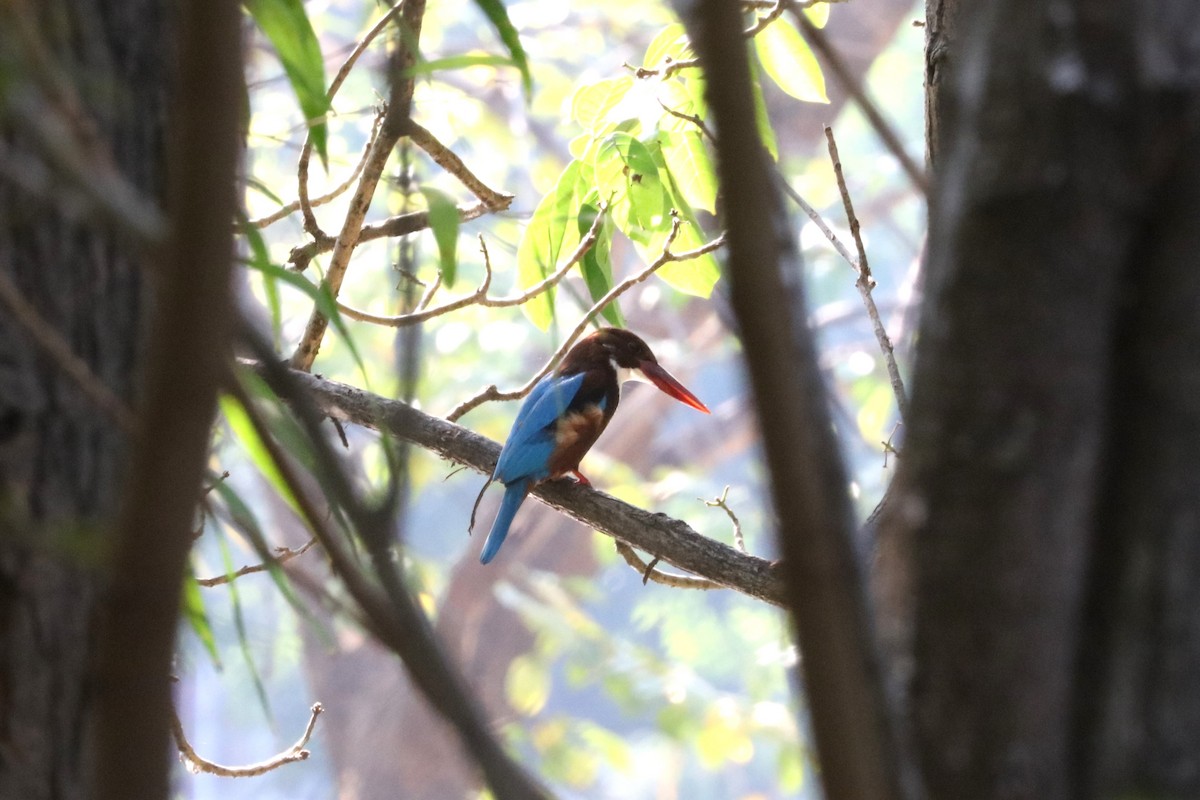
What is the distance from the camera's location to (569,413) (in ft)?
8.76

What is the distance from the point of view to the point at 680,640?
959 cm

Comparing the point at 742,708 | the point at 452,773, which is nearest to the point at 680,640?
the point at 452,773

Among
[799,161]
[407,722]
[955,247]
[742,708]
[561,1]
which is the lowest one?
[955,247]

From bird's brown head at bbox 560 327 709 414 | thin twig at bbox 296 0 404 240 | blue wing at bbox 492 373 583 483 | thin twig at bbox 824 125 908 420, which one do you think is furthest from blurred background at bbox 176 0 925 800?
thin twig at bbox 824 125 908 420

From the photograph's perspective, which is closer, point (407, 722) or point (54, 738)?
point (54, 738)

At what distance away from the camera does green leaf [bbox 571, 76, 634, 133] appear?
177 centimetres

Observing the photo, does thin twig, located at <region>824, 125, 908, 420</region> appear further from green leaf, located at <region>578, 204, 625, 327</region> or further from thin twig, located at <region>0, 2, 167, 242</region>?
thin twig, located at <region>0, 2, 167, 242</region>

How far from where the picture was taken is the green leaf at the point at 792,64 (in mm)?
1711

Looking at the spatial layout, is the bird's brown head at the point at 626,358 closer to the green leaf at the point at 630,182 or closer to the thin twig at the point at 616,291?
the thin twig at the point at 616,291

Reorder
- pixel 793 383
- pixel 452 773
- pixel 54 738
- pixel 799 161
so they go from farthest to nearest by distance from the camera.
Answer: pixel 452 773, pixel 799 161, pixel 54 738, pixel 793 383

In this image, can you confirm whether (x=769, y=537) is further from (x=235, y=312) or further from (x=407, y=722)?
(x=407, y=722)

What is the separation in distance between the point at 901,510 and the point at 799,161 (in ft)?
24.5

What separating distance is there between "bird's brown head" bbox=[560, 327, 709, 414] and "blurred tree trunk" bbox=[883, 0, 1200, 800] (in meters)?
2.49

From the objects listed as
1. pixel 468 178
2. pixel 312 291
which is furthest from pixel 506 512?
pixel 312 291
